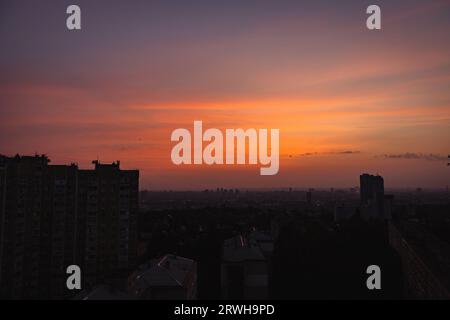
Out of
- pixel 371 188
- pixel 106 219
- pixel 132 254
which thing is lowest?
pixel 132 254

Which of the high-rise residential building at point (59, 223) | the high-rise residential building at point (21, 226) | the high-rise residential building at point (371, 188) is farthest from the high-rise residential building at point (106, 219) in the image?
the high-rise residential building at point (371, 188)

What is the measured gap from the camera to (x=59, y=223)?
13.5 metres

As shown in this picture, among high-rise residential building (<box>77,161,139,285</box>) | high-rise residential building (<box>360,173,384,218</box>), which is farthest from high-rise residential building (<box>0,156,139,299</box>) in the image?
high-rise residential building (<box>360,173,384,218</box>)

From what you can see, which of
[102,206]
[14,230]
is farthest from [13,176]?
[102,206]

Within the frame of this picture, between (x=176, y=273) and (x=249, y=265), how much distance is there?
338cm

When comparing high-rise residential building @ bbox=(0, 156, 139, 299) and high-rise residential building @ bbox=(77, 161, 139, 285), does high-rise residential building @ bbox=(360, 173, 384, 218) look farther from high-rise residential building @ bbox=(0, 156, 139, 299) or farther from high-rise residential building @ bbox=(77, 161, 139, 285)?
high-rise residential building @ bbox=(0, 156, 139, 299)

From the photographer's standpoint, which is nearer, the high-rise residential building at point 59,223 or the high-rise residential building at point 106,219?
the high-rise residential building at point 59,223

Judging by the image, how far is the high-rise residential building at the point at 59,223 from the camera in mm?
11336

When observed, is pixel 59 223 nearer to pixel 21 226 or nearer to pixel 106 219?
pixel 106 219

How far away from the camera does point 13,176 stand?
11.9 m

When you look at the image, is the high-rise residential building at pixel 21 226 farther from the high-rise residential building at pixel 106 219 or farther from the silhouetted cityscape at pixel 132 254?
the high-rise residential building at pixel 106 219

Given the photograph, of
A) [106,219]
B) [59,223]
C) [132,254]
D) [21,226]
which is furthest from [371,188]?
[21,226]
